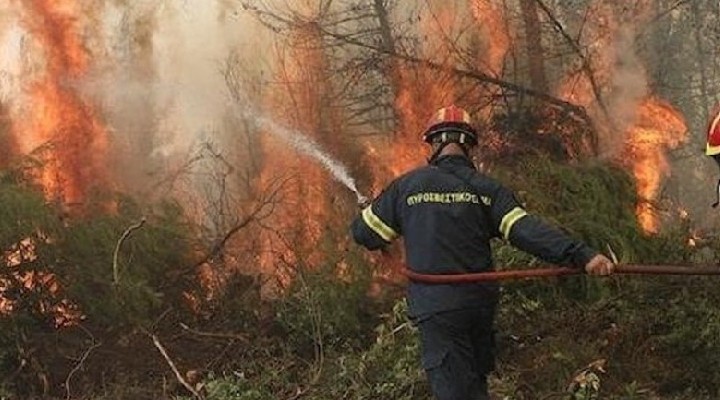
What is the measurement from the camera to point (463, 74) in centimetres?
1292

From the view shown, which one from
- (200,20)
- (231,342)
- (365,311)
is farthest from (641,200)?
(200,20)

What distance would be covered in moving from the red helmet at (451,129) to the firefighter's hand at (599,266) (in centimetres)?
119

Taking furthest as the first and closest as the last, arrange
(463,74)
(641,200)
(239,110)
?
(239,110), (463,74), (641,200)

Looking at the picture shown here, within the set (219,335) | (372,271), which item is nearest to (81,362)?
(219,335)

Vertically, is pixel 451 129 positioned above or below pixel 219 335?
above

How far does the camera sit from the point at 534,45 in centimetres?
1333

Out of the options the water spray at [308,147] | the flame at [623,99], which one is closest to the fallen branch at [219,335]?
the water spray at [308,147]

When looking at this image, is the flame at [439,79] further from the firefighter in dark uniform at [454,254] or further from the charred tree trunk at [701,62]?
the charred tree trunk at [701,62]

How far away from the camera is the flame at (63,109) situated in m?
12.8

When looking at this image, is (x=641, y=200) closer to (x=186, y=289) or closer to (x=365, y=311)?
(x=365, y=311)

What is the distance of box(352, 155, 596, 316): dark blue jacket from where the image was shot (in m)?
5.58

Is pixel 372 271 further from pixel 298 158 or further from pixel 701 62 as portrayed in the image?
pixel 701 62

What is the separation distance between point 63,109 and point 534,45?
6972 mm

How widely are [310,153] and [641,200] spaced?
6557 mm
